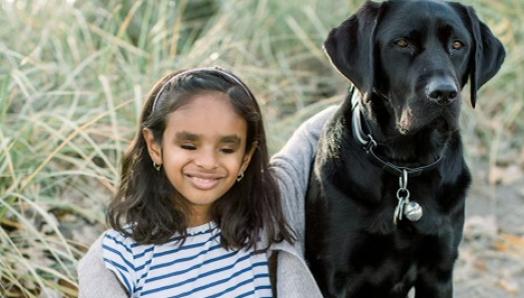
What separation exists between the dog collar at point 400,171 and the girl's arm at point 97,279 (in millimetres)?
907

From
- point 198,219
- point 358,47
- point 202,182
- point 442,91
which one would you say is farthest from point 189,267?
point 442,91

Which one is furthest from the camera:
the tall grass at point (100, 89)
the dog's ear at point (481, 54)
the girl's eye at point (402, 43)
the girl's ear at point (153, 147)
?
the tall grass at point (100, 89)

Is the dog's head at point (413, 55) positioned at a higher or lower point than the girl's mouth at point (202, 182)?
higher

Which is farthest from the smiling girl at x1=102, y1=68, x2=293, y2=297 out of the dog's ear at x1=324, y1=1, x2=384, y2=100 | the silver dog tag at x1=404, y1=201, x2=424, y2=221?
the silver dog tag at x1=404, y1=201, x2=424, y2=221

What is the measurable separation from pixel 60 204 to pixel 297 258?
3.61ft

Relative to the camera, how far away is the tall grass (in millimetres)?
3473

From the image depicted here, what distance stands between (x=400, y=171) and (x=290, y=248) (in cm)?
47

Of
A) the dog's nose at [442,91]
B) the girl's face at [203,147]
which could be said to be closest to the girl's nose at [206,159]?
the girl's face at [203,147]

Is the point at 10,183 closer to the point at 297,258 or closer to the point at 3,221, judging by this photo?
the point at 3,221

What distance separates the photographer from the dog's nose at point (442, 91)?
257 cm

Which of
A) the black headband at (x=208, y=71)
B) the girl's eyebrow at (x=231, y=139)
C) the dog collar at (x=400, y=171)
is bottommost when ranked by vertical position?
the dog collar at (x=400, y=171)

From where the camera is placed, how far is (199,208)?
3049mm

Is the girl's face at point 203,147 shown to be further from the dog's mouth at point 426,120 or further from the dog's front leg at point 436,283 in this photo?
the dog's front leg at point 436,283

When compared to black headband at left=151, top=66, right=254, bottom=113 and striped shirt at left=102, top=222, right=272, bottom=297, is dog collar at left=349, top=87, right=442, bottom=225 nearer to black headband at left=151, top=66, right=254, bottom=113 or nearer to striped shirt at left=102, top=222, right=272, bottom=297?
black headband at left=151, top=66, right=254, bottom=113
